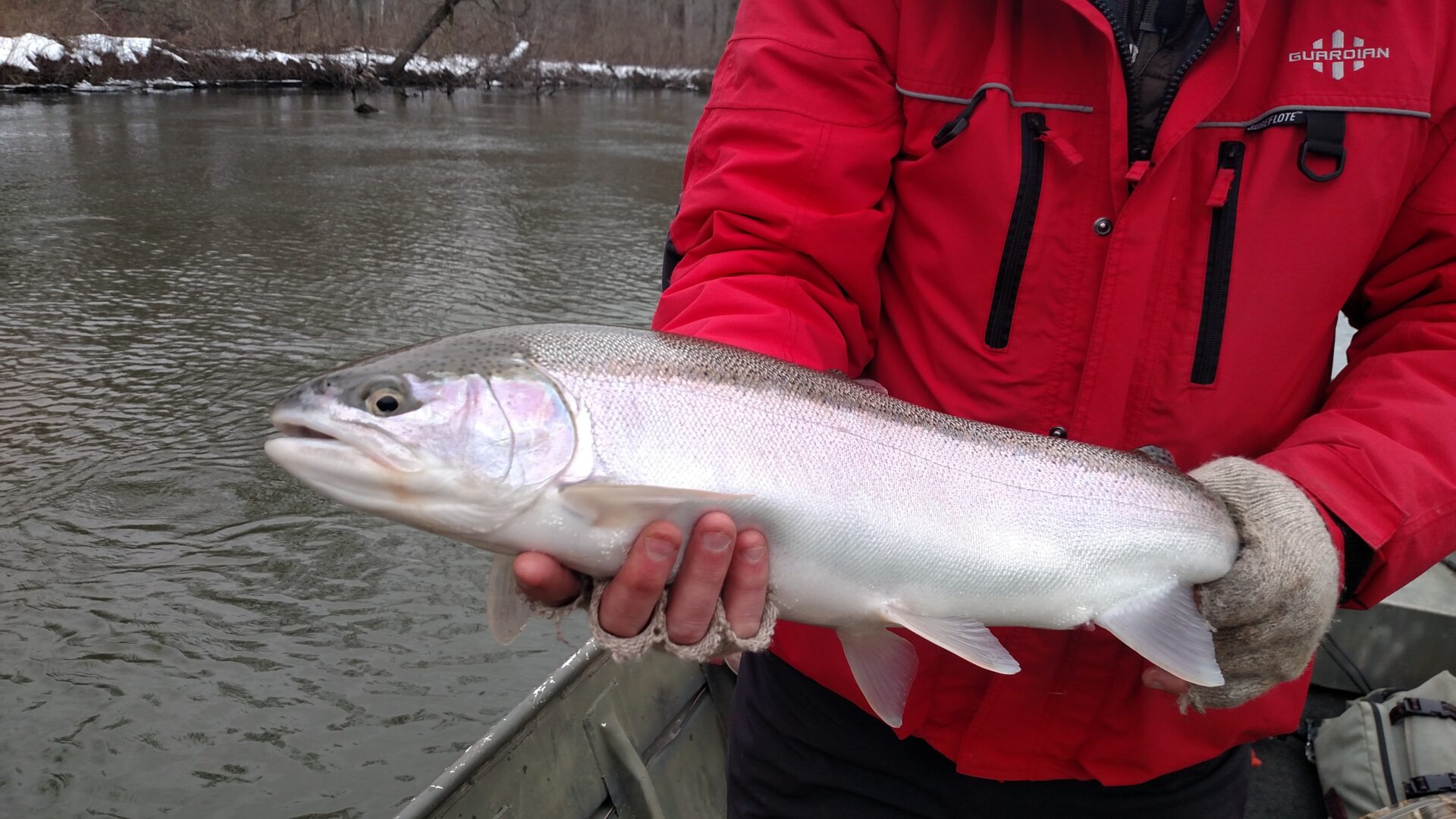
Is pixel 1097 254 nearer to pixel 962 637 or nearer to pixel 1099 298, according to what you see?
pixel 1099 298

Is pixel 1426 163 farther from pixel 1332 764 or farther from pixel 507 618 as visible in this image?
pixel 1332 764

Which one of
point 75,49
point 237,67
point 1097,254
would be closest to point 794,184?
point 1097,254

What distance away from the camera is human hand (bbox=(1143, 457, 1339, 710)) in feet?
5.65

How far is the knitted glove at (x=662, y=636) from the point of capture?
1581 mm

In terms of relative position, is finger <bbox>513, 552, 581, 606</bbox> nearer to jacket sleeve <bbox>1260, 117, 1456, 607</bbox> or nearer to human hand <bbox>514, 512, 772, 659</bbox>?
human hand <bbox>514, 512, 772, 659</bbox>

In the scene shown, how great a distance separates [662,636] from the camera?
1.60 m

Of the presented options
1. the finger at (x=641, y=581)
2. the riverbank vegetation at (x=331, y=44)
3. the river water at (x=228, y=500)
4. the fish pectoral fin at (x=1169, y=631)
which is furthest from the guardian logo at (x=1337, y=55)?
the riverbank vegetation at (x=331, y=44)

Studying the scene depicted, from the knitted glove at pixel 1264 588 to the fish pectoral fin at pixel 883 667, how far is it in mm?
532

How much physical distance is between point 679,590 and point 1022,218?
94 cm

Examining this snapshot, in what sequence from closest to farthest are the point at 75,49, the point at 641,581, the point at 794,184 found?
the point at 641,581
the point at 794,184
the point at 75,49

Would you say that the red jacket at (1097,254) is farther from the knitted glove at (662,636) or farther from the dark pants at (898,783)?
the knitted glove at (662,636)

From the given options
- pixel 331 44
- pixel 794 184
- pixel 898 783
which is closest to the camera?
pixel 794 184

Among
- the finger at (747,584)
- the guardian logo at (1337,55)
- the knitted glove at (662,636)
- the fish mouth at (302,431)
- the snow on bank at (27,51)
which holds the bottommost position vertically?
the knitted glove at (662,636)

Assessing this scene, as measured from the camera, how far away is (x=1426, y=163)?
1.73 m
